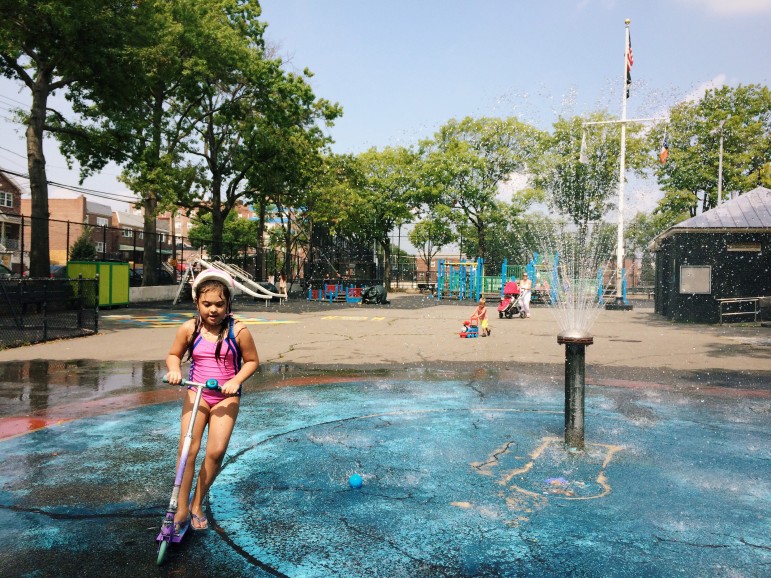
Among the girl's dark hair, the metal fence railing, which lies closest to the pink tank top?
the girl's dark hair

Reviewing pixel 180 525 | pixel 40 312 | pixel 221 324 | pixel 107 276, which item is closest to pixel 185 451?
pixel 180 525

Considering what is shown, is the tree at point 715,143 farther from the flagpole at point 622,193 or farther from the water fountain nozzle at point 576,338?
the water fountain nozzle at point 576,338

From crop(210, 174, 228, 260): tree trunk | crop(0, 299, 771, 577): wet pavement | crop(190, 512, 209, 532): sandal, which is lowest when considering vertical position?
crop(0, 299, 771, 577): wet pavement

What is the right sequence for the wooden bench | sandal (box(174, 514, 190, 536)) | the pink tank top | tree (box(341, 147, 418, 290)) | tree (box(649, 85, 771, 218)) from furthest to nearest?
tree (box(341, 147, 418, 290)) < tree (box(649, 85, 771, 218)) < the wooden bench < the pink tank top < sandal (box(174, 514, 190, 536))

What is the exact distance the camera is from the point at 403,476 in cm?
493

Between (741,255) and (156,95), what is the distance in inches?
1050

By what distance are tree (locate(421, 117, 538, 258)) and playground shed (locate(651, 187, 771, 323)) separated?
27.0 m

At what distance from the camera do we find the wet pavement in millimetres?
3508

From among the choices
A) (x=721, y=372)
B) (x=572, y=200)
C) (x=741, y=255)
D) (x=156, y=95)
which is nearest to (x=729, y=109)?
(x=572, y=200)

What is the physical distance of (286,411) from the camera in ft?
24.2

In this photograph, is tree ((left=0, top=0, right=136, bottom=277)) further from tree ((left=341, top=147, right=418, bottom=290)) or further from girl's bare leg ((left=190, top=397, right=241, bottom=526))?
tree ((left=341, top=147, right=418, bottom=290))

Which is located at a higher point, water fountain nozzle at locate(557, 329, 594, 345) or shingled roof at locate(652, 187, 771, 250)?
shingled roof at locate(652, 187, 771, 250)

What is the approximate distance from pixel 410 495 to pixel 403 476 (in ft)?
1.43

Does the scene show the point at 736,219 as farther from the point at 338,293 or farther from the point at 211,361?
the point at 211,361
